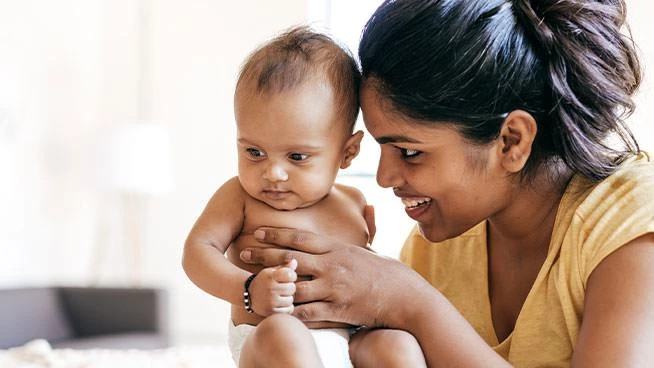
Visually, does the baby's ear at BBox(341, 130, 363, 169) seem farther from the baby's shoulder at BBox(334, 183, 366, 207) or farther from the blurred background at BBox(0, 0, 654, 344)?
the blurred background at BBox(0, 0, 654, 344)

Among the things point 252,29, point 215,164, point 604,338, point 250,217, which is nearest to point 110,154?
point 215,164

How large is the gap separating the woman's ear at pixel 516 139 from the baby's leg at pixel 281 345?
448 mm

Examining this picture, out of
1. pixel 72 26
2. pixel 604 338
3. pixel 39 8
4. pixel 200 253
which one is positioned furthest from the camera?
pixel 72 26

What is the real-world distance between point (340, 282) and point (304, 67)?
13.3 inches

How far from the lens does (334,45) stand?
1.48m

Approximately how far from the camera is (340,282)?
1366 mm

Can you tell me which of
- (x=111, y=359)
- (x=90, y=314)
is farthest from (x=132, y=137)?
(x=111, y=359)

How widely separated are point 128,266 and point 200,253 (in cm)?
340

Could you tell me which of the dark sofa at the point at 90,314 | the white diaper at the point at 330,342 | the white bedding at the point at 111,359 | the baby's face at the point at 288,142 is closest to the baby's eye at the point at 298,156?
the baby's face at the point at 288,142

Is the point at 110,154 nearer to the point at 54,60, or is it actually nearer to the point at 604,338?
the point at 54,60

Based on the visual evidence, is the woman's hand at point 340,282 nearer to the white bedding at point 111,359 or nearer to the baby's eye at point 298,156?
the baby's eye at point 298,156

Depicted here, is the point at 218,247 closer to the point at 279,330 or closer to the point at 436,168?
the point at 279,330

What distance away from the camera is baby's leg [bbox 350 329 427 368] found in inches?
50.9

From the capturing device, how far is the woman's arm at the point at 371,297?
52.8 inches
